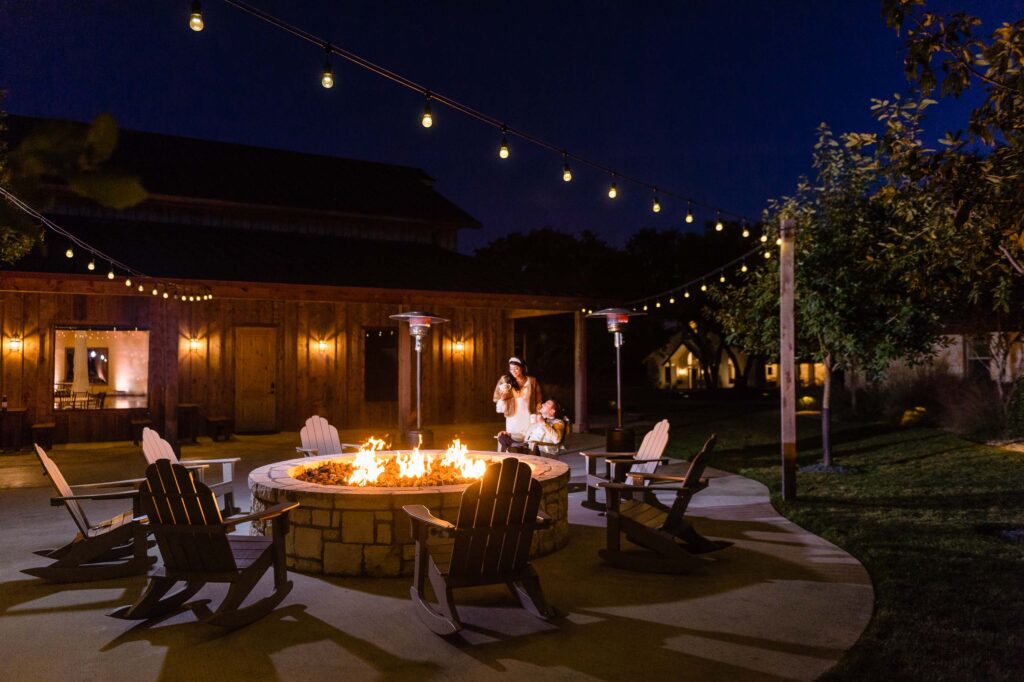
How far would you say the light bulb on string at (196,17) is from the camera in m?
4.48

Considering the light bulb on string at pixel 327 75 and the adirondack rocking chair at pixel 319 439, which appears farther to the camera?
the adirondack rocking chair at pixel 319 439

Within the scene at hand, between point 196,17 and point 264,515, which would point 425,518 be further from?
point 196,17

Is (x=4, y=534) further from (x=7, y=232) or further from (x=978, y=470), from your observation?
(x=978, y=470)

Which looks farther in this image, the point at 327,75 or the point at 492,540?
the point at 327,75

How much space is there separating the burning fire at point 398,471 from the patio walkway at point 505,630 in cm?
97

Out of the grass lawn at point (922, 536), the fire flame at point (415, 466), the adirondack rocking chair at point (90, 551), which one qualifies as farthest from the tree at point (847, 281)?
the adirondack rocking chair at point (90, 551)

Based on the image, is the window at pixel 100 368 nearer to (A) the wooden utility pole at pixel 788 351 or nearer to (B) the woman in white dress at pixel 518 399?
(B) the woman in white dress at pixel 518 399

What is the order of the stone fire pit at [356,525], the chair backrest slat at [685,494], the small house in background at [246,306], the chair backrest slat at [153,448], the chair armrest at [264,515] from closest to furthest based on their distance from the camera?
the chair armrest at [264,515] < the stone fire pit at [356,525] < the chair backrest slat at [685,494] < the chair backrest slat at [153,448] < the small house in background at [246,306]

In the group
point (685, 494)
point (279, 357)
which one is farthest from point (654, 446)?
point (279, 357)

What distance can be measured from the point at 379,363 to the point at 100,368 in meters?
5.62

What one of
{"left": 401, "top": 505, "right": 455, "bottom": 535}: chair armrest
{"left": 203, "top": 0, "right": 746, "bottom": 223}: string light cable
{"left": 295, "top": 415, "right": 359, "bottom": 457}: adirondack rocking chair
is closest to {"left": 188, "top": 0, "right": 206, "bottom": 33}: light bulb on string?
{"left": 203, "top": 0, "right": 746, "bottom": 223}: string light cable

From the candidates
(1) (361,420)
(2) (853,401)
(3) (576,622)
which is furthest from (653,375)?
(3) (576,622)

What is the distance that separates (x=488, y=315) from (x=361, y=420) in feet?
13.3

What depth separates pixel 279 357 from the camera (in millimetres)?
15930
